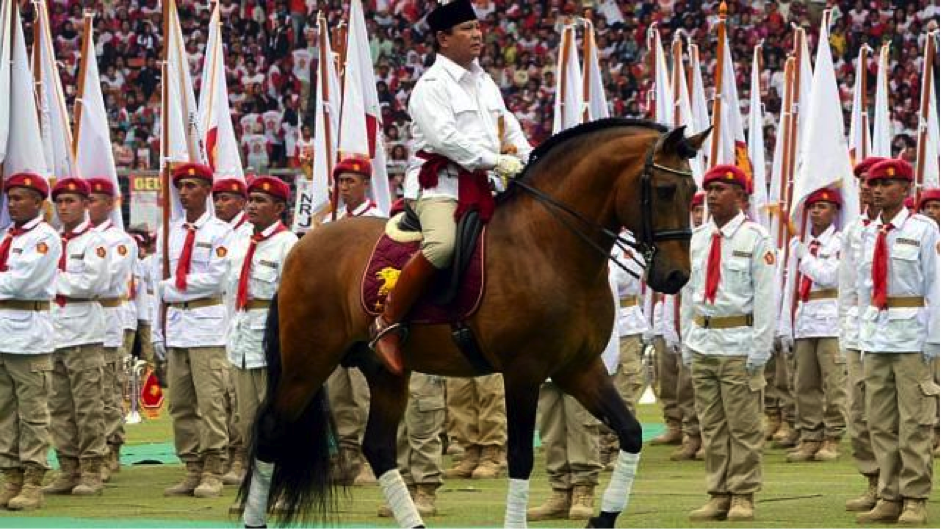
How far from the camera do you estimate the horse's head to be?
10031 millimetres

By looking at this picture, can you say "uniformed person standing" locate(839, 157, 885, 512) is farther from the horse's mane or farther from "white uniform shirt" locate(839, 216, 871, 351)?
the horse's mane

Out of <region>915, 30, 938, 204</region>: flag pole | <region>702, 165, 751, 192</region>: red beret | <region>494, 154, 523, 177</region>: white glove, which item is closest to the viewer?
<region>494, 154, 523, 177</region>: white glove

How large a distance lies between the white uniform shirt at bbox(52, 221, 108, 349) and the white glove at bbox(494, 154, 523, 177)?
5989 mm

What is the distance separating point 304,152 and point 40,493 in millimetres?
→ 10535

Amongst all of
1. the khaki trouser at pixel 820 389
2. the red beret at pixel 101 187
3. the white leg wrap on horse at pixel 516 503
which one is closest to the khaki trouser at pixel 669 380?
the khaki trouser at pixel 820 389

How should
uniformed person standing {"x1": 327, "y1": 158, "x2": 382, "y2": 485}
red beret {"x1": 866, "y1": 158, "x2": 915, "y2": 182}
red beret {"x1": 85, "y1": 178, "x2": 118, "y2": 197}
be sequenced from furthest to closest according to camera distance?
red beret {"x1": 85, "y1": 178, "x2": 118, "y2": 197}, uniformed person standing {"x1": 327, "y1": 158, "x2": 382, "y2": 485}, red beret {"x1": 866, "y1": 158, "x2": 915, "y2": 182}

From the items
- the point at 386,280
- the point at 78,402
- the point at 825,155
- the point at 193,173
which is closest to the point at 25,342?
the point at 78,402

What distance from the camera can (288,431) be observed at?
37.6 ft

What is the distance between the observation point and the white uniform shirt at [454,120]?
34.4 ft

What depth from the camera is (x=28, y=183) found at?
14.6 m

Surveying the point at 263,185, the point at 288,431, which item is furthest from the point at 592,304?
the point at 263,185

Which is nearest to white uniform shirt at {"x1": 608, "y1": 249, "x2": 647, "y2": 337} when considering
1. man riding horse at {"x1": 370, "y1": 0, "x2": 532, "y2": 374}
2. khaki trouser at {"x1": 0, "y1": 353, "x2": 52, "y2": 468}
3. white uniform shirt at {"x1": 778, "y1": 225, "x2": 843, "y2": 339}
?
white uniform shirt at {"x1": 778, "y1": 225, "x2": 843, "y2": 339}

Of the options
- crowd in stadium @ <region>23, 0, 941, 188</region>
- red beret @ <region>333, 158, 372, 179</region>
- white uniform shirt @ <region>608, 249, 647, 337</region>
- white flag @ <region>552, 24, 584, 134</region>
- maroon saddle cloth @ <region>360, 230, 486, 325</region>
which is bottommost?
white uniform shirt @ <region>608, 249, 647, 337</region>

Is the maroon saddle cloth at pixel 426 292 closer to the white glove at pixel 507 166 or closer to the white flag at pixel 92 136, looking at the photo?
the white glove at pixel 507 166
